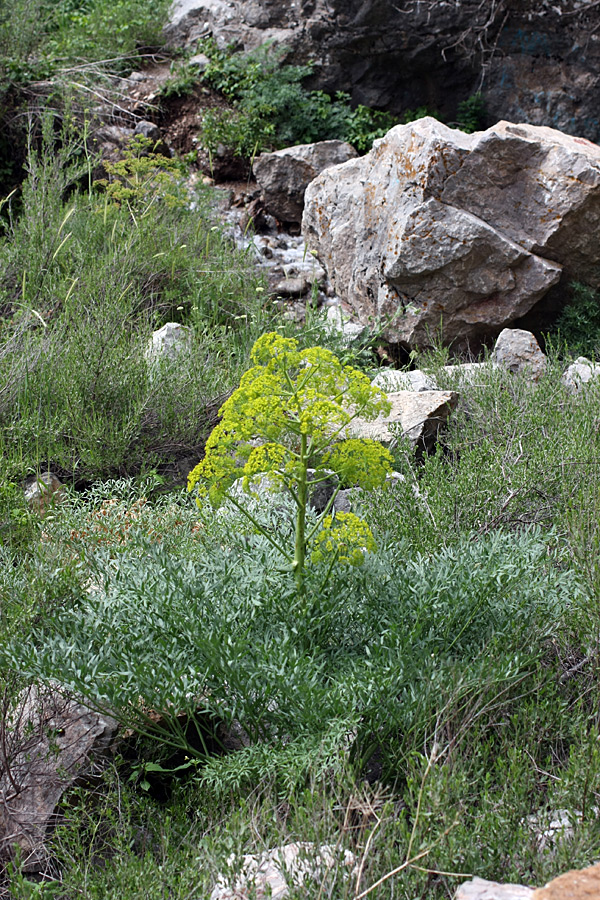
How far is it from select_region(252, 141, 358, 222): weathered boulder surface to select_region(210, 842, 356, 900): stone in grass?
777cm

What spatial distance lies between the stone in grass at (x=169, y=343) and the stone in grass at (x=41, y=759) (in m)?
2.68

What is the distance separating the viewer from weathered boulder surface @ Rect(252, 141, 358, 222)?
832 centimetres

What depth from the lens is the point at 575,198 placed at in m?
5.67

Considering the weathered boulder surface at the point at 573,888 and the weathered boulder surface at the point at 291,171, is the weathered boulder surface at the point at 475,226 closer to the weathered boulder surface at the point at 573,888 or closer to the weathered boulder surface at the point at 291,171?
the weathered boulder surface at the point at 291,171

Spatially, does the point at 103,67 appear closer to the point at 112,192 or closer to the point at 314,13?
the point at 314,13

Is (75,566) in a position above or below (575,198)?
below

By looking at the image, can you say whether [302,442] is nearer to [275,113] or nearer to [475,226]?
[475,226]

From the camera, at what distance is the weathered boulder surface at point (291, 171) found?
8320 mm

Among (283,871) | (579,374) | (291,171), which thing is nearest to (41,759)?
(283,871)

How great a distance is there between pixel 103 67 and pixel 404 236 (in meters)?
6.16

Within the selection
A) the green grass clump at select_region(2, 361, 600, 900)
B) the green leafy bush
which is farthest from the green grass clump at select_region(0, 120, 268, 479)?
the green leafy bush

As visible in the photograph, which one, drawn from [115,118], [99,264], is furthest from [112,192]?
[115,118]

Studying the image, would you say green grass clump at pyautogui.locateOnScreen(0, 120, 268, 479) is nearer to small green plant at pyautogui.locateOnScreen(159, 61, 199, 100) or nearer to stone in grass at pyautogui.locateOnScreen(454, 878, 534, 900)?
small green plant at pyautogui.locateOnScreen(159, 61, 199, 100)

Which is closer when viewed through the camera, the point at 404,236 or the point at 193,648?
the point at 193,648
